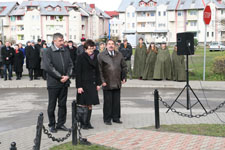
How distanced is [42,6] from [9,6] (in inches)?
433

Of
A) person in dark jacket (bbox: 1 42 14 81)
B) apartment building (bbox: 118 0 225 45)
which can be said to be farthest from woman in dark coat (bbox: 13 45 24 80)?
apartment building (bbox: 118 0 225 45)

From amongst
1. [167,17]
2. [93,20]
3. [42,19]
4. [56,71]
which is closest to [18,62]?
[56,71]

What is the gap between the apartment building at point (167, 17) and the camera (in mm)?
93688

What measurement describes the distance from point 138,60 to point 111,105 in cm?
1007

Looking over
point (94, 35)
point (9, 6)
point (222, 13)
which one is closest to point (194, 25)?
point (222, 13)

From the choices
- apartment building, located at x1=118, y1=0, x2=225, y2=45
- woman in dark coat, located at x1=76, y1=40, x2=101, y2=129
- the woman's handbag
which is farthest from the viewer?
apartment building, located at x1=118, y1=0, x2=225, y2=45

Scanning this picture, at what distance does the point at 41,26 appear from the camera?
333 feet

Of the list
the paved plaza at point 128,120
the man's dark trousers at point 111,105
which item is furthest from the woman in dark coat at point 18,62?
the man's dark trousers at point 111,105

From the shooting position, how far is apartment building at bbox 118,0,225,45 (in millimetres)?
93688

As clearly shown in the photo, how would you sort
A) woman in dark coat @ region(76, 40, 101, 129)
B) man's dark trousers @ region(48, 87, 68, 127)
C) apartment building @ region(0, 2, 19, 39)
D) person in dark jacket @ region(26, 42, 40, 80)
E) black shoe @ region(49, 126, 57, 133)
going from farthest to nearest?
1. apartment building @ region(0, 2, 19, 39)
2. person in dark jacket @ region(26, 42, 40, 80)
3. woman in dark coat @ region(76, 40, 101, 129)
4. black shoe @ region(49, 126, 57, 133)
5. man's dark trousers @ region(48, 87, 68, 127)

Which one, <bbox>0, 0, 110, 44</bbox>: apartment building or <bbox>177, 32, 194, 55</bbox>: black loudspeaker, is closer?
<bbox>177, 32, 194, 55</bbox>: black loudspeaker

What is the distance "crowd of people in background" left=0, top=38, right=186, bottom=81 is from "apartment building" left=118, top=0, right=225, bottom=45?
7226 centimetres

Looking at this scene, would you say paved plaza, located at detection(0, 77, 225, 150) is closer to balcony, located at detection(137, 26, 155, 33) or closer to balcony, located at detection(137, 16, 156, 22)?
balcony, located at detection(137, 16, 156, 22)

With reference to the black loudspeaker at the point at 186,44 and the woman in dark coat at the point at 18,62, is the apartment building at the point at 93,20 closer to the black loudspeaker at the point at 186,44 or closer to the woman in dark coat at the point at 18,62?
the woman in dark coat at the point at 18,62
